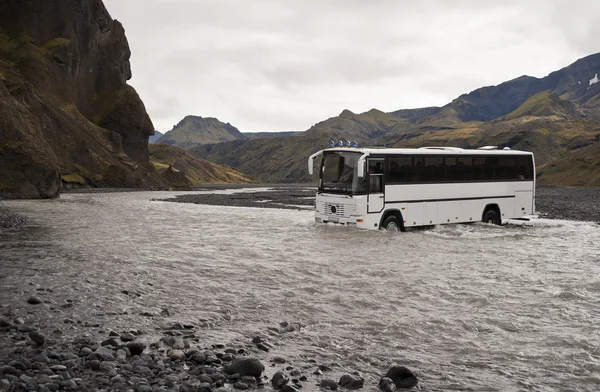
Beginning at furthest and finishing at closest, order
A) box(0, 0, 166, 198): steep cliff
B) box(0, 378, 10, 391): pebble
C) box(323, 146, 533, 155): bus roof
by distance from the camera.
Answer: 1. box(0, 0, 166, 198): steep cliff
2. box(323, 146, 533, 155): bus roof
3. box(0, 378, 10, 391): pebble

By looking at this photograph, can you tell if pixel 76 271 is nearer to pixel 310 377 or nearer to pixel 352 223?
pixel 310 377

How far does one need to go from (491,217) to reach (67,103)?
287 ft

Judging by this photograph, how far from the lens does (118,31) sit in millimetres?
119750

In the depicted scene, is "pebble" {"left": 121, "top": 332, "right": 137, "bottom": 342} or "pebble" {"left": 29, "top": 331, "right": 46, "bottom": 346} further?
"pebble" {"left": 121, "top": 332, "right": 137, "bottom": 342}

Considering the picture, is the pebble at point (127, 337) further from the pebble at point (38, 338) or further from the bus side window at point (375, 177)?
the bus side window at point (375, 177)

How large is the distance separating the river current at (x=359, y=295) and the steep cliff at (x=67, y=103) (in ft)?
109

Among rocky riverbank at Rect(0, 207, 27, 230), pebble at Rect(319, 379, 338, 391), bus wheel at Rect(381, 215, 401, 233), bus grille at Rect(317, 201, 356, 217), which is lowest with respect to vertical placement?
pebble at Rect(319, 379, 338, 391)

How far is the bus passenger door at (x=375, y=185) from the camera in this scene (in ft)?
80.7

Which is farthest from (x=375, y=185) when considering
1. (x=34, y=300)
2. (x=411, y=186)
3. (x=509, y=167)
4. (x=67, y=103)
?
(x=67, y=103)

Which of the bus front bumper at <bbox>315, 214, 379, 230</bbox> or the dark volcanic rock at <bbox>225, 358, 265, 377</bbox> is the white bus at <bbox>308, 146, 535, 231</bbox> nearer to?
the bus front bumper at <bbox>315, 214, 379, 230</bbox>

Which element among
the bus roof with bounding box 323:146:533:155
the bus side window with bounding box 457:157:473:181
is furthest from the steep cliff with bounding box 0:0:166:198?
the bus side window with bounding box 457:157:473:181

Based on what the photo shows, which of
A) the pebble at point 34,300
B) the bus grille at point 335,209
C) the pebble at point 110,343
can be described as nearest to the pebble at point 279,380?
the pebble at point 110,343

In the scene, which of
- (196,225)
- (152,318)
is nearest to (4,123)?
(196,225)

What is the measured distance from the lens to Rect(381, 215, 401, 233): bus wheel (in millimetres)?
25309
